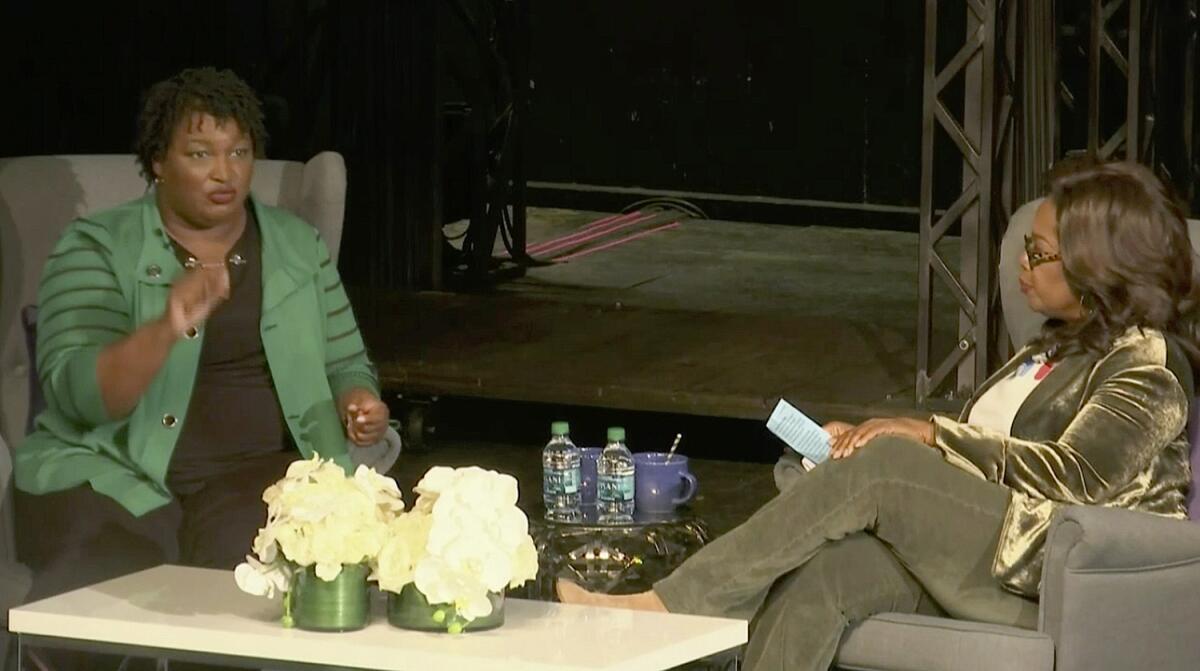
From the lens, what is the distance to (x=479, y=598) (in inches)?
115

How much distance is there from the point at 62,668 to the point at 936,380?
3.03 metres

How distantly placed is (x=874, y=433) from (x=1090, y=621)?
20.4 inches

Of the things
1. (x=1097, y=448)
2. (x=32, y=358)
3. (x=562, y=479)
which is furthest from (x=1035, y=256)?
(x=32, y=358)

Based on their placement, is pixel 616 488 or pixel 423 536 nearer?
pixel 423 536

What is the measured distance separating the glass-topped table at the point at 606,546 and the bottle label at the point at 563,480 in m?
0.05

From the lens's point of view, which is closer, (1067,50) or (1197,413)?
(1197,413)

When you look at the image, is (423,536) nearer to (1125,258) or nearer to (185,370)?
(185,370)

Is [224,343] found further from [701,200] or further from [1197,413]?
[701,200]

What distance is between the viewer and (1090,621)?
329 cm

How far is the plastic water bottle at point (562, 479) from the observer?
161 inches

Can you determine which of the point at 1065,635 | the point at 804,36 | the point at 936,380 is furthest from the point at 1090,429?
the point at 804,36

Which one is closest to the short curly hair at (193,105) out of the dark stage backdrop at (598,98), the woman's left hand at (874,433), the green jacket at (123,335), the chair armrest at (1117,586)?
the green jacket at (123,335)

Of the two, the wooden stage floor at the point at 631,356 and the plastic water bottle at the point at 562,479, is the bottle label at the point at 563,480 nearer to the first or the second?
the plastic water bottle at the point at 562,479

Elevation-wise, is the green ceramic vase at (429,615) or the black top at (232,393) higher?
the black top at (232,393)
